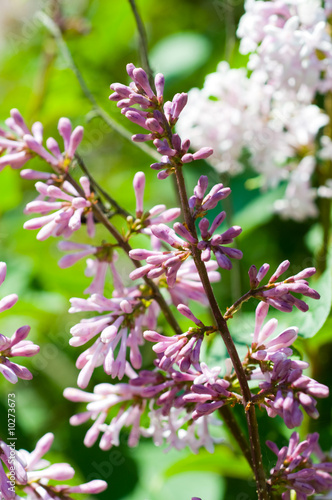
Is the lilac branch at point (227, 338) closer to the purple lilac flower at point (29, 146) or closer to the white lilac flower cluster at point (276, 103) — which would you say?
the purple lilac flower at point (29, 146)

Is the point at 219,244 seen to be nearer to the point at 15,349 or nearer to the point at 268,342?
the point at 268,342

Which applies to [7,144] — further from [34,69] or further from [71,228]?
[34,69]

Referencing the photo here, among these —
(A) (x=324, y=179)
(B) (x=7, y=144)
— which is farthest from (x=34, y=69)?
(B) (x=7, y=144)

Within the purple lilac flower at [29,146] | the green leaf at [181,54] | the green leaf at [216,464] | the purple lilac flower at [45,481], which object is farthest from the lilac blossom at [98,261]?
the green leaf at [181,54]

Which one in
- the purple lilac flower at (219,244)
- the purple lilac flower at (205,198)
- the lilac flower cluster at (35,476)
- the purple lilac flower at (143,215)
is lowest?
the lilac flower cluster at (35,476)

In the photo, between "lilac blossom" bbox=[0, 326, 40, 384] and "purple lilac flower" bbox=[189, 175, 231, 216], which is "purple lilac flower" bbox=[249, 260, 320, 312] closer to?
"purple lilac flower" bbox=[189, 175, 231, 216]

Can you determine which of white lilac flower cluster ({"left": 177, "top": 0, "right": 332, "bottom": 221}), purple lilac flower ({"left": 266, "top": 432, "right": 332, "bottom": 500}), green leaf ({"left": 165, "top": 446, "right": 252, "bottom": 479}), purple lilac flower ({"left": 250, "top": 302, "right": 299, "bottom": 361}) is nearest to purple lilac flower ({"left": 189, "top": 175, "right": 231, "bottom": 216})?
purple lilac flower ({"left": 250, "top": 302, "right": 299, "bottom": 361})

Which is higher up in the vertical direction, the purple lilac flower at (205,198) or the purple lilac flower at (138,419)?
the purple lilac flower at (205,198)
